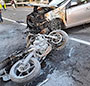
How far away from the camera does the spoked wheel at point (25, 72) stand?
9.91 feet

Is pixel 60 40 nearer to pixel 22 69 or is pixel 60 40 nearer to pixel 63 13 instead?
pixel 63 13

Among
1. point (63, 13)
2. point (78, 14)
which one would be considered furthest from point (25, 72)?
point (78, 14)

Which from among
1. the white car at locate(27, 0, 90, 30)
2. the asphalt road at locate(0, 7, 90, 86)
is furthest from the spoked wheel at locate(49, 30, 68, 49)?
the white car at locate(27, 0, 90, 30)

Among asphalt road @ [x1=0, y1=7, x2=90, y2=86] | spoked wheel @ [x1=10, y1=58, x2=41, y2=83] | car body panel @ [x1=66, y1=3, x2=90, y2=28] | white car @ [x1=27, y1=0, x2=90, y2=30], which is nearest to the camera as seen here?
spoked wheel @ [x1=10, y1=58, x2=41, y2=83]

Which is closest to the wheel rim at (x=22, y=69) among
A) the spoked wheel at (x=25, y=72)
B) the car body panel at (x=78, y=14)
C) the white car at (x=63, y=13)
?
the spoked wheel at (x=25, y=72)

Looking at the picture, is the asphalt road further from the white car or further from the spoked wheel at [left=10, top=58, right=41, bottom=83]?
the white car

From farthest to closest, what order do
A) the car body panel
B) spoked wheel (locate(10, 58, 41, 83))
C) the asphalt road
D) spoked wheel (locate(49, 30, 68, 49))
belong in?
the car body panel, spoked wheel (locate(49, 30, 68, 49)), the asphalt road, spoked wheel (locate(10, 58, 41, 83))

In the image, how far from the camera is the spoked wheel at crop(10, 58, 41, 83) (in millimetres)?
3020

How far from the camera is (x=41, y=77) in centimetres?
351

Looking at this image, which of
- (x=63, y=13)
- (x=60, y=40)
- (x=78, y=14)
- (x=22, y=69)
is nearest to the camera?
(x=22, y=69)

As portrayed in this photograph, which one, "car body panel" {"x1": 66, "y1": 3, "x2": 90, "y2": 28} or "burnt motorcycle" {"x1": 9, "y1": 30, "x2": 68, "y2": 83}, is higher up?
"car body panel" {"x1": 66, "y1": 3, "x2": 90, "y2": 28}

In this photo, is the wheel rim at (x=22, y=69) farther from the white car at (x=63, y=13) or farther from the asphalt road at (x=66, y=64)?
the white car at (x=63, y=13)

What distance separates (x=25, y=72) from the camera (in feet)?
10.9

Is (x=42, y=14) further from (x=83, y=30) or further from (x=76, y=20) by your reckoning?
(x=83, y=30)
